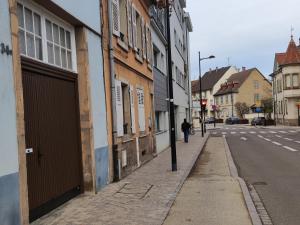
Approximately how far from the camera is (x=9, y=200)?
5.91 metres

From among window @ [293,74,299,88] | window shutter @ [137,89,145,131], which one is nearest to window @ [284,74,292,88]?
window @ [293,74,299,88]

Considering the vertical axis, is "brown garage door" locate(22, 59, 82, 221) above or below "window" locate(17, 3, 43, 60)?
below

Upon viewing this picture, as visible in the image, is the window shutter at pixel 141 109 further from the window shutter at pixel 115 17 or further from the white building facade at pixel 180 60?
the white building facade at pixel 180 60

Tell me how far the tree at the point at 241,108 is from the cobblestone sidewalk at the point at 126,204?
81081mm

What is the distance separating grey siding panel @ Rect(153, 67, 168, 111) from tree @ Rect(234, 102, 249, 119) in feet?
224

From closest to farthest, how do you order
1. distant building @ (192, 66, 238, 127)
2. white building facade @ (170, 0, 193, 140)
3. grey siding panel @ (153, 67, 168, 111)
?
grey siding panel @ (153, 67, 168, 111)
white building facade @ (170, 0, 193, 140)
distant building @ (192, 66, 238, 127)

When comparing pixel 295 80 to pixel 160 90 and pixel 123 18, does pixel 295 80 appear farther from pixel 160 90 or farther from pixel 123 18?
pixel 123 18

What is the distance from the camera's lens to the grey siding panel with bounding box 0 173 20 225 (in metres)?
5.75

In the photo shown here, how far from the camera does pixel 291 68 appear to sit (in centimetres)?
6431

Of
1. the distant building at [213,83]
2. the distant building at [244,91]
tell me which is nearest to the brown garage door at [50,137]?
the distant building at [244,91]

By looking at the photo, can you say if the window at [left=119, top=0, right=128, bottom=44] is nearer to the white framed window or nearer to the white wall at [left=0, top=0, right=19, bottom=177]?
the white framed window

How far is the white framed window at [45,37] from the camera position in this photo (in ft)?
24.2

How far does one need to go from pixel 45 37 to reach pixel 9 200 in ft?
10.7

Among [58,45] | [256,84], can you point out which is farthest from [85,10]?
[256,84]
